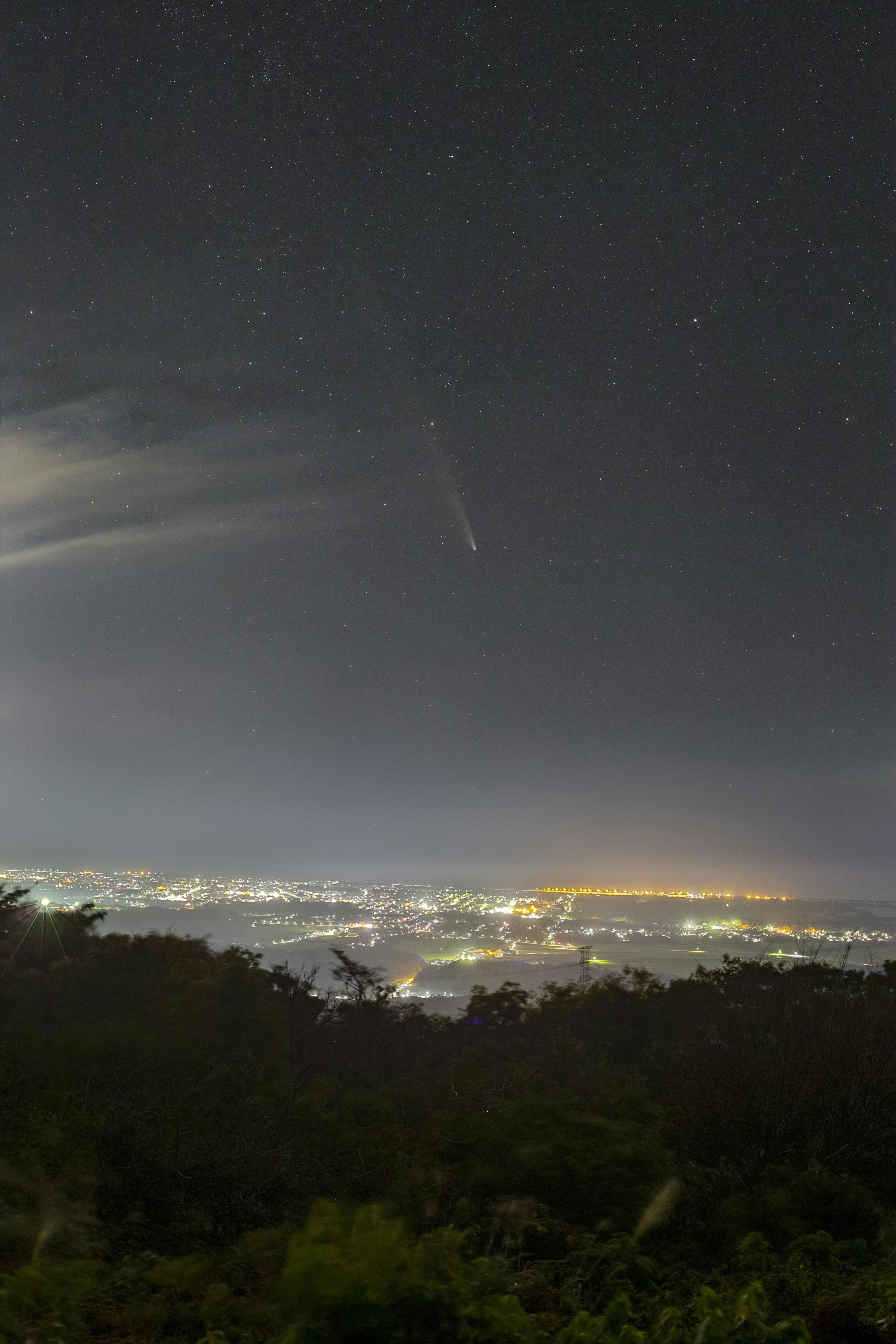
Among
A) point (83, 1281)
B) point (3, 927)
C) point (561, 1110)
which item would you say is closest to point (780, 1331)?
point (83, 1281)

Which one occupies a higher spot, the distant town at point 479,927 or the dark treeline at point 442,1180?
the dark treeline at point 442,1180

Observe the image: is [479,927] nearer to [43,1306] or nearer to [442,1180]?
[442,1180]

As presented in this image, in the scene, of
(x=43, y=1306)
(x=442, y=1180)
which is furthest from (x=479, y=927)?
(x=43, y=1306)

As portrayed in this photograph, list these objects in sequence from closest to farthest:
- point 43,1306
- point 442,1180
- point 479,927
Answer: point 43,1306
point 442,1180
point 479,927

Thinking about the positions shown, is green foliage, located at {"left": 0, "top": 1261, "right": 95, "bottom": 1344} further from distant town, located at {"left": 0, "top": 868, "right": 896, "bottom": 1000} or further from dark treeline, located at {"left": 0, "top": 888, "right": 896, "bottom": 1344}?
distant town, located at {"left": 0, "top": 868, "right": 896, "bottom": 1000}

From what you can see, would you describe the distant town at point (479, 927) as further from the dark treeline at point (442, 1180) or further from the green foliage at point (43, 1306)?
the green foliage at point (43, 1306)

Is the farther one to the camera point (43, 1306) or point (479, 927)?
point (479, 927)

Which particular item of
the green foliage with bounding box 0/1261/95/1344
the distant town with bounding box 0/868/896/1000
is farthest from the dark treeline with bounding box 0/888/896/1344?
the distant town with bounding box 0/868/896/1000

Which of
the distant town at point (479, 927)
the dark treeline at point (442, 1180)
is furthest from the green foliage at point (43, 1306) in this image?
the distant town at point (479, 927)
